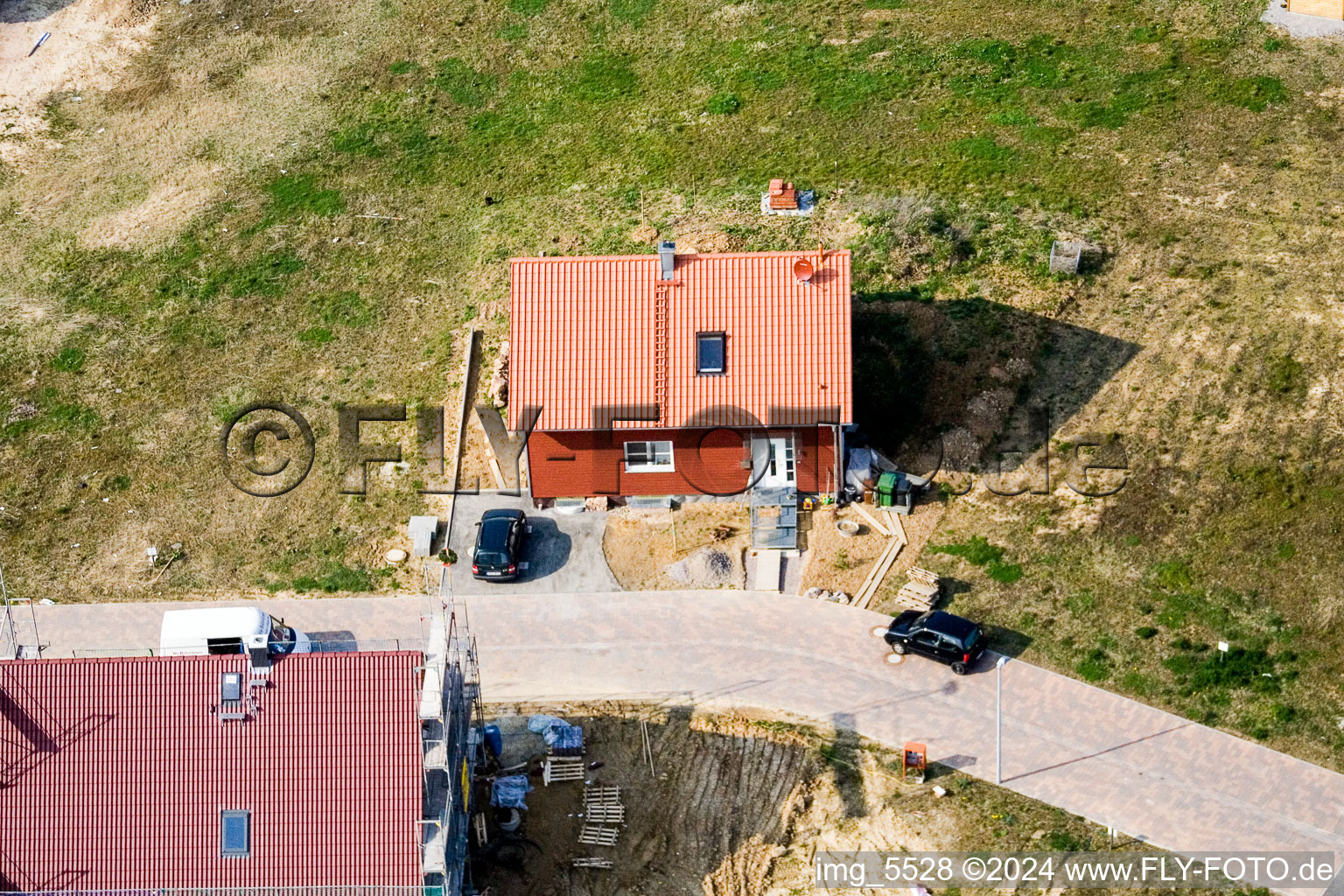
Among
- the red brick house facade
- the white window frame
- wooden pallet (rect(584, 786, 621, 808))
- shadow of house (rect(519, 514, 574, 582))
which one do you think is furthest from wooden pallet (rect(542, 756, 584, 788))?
the white window frame

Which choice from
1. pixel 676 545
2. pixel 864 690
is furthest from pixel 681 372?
pixel 864 690

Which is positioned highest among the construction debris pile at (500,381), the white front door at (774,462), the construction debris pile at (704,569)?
the construction debris pile at (500,381)

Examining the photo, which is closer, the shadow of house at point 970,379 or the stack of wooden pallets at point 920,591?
the stack of wooden pallets at point 920,591

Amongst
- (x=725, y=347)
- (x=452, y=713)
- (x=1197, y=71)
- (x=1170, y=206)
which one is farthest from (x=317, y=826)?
(x=1197, y=71)

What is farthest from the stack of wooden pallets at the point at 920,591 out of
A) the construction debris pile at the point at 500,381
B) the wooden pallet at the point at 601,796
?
the construction debris pile at the point at 500,381

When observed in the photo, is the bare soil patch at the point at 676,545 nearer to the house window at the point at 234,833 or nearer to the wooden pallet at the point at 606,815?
the wooden pallet at the point at 606,815

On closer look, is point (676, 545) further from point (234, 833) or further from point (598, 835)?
point (234, 833)

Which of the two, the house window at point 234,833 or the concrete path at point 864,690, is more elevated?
the house window at point 234,833
